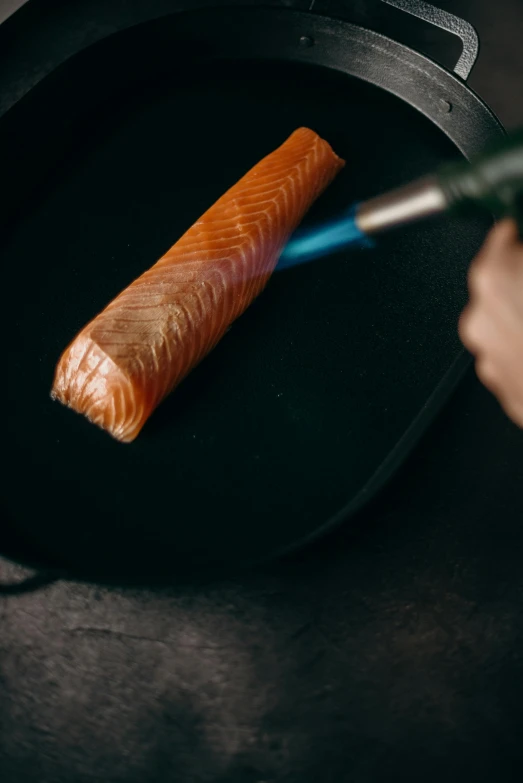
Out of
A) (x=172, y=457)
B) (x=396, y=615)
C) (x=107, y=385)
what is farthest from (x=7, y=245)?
(x=396, y=615)

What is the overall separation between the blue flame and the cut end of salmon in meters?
0.73

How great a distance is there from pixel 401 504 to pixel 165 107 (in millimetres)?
1741

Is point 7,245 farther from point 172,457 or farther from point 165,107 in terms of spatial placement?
point 172,457

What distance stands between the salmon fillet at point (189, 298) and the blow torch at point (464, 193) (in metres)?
0.29

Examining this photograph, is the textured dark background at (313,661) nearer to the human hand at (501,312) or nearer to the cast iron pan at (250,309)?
the cast iron pan at (250,309)

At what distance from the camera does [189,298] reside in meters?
2.05

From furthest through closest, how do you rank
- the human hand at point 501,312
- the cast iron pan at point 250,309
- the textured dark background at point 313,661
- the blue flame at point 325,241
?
1. the blue flame at point 325,241
2. the cast iron pan at point 250,309
3. the textured dark background at point 313,661
4. the human hand at point 501,312

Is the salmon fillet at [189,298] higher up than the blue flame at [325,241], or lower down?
lower down

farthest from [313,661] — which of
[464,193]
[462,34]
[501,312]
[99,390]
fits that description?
[462,34]

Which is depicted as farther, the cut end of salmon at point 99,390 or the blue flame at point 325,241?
the blue flame at point 325,241

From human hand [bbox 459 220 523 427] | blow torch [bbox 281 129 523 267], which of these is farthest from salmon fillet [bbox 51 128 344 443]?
human hand [bbox 459 220 523 427]

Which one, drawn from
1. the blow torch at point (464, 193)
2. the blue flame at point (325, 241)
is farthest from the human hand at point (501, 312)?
the blue flame at point (325, 241)

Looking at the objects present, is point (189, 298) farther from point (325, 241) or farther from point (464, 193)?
point (464, 193)

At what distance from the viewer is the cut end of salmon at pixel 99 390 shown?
192 centimetres
